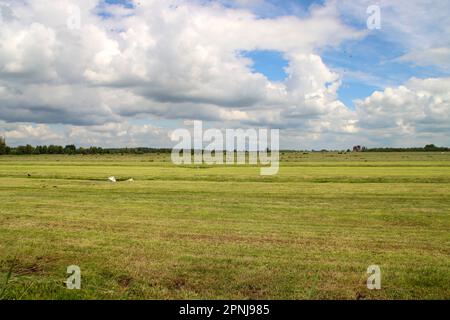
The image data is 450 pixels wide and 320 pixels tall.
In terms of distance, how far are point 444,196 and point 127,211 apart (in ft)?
67.7

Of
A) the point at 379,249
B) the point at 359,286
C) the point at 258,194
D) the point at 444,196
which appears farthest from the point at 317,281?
the point at 444,196

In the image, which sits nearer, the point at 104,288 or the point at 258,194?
the point at 104,288

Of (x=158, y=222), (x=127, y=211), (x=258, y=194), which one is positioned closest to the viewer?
(x=158, y=222)

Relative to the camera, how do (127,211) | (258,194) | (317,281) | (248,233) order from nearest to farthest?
1. (317,281)
2. (248,233)
3. (127,211)
4. (258,194)

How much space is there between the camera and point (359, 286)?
8258 millimetres

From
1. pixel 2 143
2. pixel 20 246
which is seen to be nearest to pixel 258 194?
pixel 20 246

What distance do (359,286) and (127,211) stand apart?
13.4 m

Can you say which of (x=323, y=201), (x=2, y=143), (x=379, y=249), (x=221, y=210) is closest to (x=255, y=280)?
(x=379, y=249)

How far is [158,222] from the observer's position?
634 inches
